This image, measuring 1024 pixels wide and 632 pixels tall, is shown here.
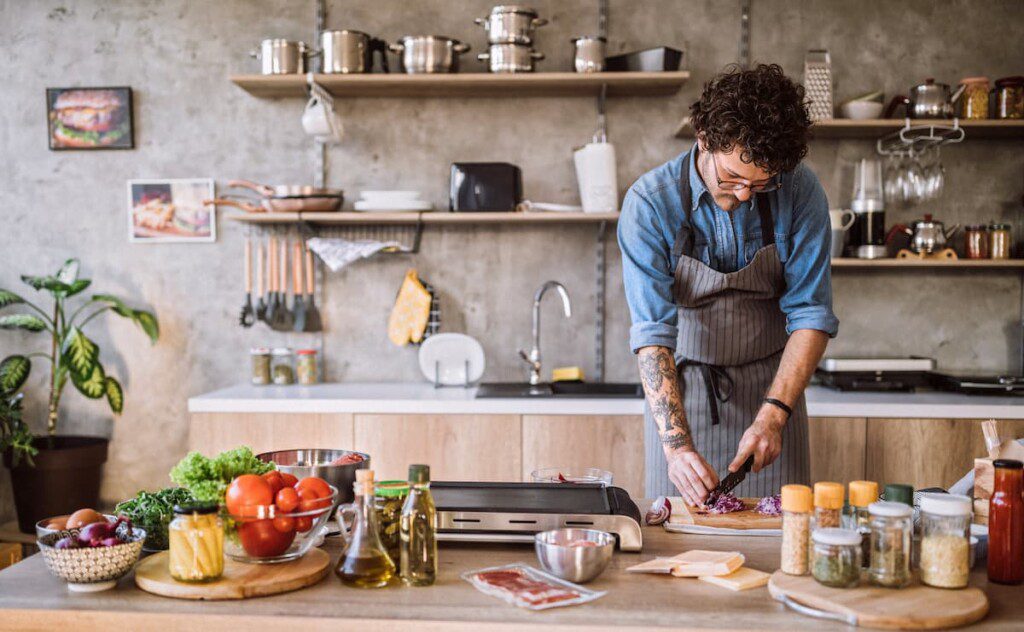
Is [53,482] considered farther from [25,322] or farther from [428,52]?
[428,52]

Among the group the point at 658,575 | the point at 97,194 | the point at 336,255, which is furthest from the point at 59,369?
the point at 658,575

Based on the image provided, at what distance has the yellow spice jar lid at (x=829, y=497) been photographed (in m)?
1.34

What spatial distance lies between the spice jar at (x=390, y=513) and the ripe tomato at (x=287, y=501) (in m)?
0.13

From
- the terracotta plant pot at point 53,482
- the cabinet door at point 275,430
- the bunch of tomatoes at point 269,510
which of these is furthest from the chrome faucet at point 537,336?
the bunch of tomatoes at point 269,510

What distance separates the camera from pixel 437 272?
3.93 meters

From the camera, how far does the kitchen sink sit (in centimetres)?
337

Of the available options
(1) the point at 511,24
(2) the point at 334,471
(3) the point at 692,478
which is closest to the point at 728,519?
(3) the point at 692,478

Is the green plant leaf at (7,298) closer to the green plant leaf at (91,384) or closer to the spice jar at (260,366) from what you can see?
the green plant leaf at (91,384)

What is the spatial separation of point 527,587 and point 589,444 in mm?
1935

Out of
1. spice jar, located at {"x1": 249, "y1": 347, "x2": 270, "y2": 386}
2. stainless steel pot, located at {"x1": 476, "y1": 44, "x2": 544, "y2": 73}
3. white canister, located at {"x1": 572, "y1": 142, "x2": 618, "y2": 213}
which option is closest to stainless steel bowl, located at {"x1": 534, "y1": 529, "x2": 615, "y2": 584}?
white canister, located at {"x1": 572, "y1": 142, "x2": 618, "y2": 213}

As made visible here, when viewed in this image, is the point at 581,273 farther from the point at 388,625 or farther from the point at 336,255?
the point at 388,625

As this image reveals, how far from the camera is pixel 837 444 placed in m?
3.16

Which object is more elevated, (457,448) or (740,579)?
(740,579)

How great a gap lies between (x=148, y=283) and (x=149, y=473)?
2.96 ft
